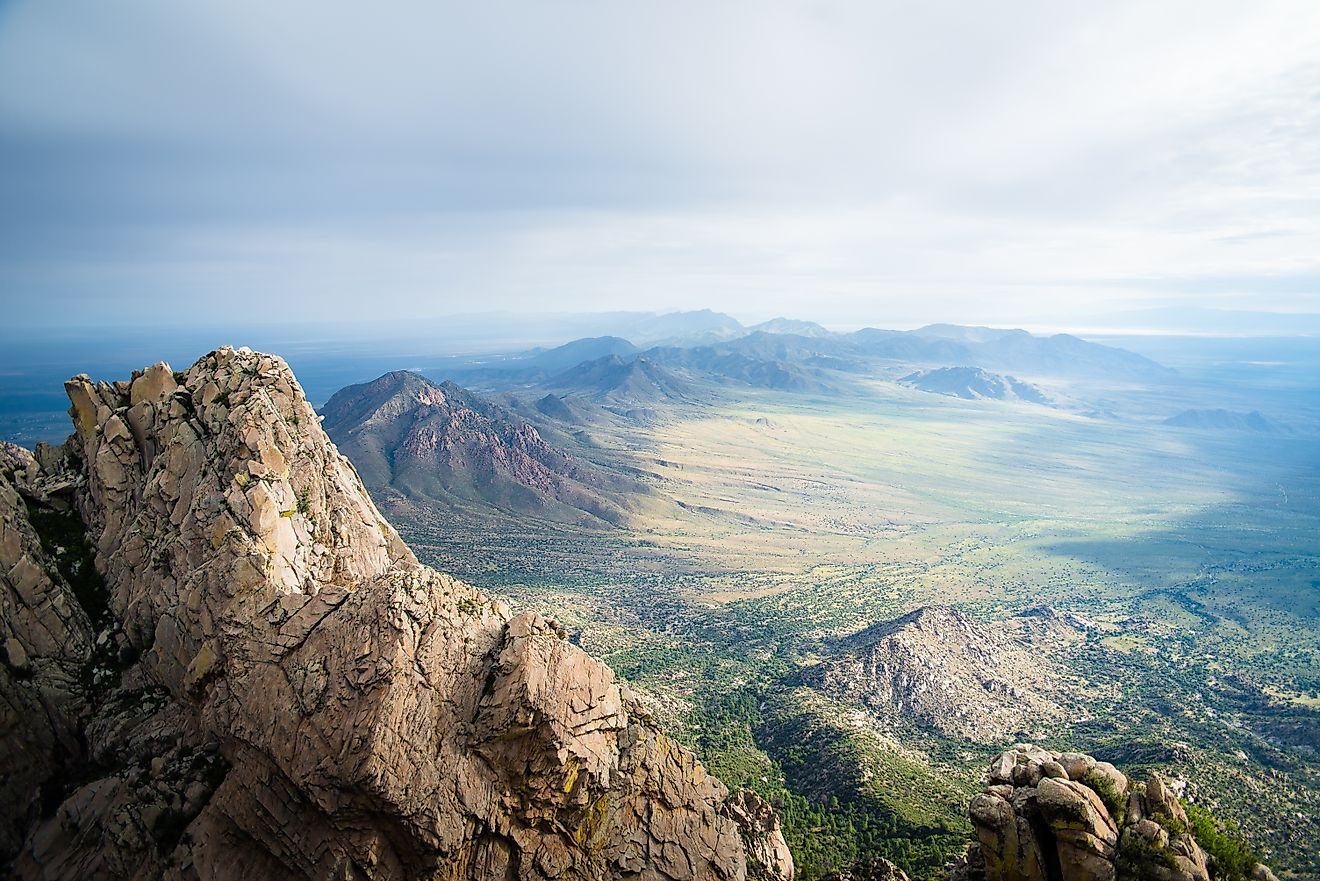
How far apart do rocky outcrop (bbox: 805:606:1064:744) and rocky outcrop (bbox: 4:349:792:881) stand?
54.8 meters

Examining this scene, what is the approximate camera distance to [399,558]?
37750 millimetres

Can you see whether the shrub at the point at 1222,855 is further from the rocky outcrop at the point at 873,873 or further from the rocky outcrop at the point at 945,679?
the rocky outcrop at the point at 945,679

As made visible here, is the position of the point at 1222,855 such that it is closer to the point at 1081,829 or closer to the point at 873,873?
the point at 1081,829

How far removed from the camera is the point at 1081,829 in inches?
835

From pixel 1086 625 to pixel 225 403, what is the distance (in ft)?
432

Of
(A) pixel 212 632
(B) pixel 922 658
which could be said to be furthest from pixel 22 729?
→ (B) pixel 922 658

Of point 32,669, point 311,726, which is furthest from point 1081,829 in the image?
point 32,669

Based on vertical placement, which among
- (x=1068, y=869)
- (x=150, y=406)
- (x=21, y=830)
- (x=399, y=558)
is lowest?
(x=21, y=830)

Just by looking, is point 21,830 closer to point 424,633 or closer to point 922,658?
point 424,633

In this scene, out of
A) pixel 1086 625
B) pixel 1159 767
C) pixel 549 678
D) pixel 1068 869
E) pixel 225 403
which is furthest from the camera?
pixel 1086 625

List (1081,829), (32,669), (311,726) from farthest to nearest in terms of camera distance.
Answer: (32,669)
(311,726)
(1081,829)

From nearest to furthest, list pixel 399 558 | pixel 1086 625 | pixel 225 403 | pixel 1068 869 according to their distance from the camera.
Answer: pixel 1068 869 < pixel 225 403 < pixel 399 558 < pixel 1086 625

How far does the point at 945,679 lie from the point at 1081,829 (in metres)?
63.1

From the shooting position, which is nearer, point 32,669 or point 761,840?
point 32,669
